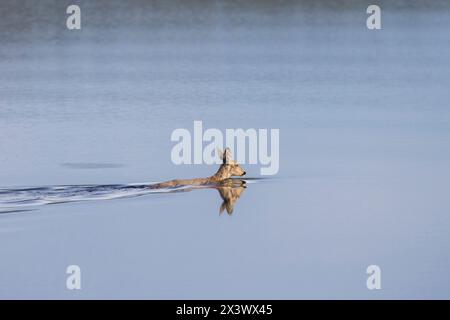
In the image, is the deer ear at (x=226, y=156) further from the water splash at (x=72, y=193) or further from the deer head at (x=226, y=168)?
the water splash at (x=72, y=193)

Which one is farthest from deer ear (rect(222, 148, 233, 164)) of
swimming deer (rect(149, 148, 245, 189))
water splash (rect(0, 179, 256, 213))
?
water splash (rect(0, 179, 256, 213))

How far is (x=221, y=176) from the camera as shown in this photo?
7355mm

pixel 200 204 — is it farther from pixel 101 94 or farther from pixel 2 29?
pixel 2 29

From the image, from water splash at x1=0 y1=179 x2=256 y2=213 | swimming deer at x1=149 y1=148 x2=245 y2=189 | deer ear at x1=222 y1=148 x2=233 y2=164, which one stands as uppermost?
deer ear at x1=222 y1=148 x2=233 y2=164

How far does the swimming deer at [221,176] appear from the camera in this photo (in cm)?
733

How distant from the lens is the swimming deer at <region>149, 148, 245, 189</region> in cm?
733

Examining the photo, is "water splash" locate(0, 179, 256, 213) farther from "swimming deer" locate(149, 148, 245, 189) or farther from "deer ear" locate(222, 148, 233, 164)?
"deer ear" locate(222, 148, 233, 164)

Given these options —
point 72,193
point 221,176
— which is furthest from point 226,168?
point 72,193

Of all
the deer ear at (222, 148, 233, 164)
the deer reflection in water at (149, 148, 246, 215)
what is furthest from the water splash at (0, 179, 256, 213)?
the deer ear at (222, 148, 233, 164)

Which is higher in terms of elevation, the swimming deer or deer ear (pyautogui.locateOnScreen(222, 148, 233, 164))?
deer ear (pyautogui.locateOnScreen(222, 148, 233, 164))

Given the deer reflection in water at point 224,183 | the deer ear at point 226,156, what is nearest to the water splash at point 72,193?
the deer reflection in water at point 224,183
